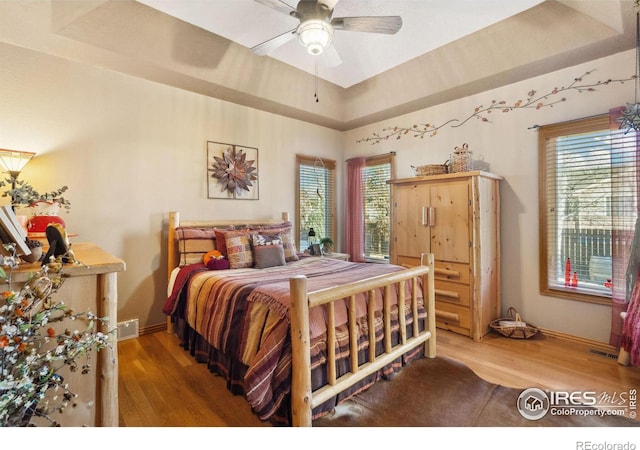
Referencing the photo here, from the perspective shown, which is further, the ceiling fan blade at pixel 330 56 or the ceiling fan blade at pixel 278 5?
the ceiling fan blade at pixel 330 56

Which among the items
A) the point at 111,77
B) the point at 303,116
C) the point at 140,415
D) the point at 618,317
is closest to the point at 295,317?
the point at 140,415

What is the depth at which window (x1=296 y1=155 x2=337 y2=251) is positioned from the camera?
4250 millimetres

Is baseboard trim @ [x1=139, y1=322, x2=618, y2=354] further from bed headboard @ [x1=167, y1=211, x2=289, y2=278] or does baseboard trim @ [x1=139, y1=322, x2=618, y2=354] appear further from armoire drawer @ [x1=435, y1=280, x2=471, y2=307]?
armoire drawer @ [x1=435, y1=280, x2=471, y2=307]


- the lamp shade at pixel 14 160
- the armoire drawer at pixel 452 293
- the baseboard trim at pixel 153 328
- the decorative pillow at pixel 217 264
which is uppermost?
the lamp shade at pixel 14 160

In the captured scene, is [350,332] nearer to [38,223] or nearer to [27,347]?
[27,347]

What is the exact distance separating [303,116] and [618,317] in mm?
3863

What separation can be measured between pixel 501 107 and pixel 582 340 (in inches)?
94.0

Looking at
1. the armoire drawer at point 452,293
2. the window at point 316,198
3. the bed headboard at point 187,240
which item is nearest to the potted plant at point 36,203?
the bed headboard at point 187,240

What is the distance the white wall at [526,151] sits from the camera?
2572mm

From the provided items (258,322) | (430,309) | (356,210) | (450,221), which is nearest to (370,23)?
(450,221)

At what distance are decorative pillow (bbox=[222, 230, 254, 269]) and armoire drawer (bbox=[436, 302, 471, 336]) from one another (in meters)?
2.04

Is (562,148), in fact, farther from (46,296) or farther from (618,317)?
(46,296)

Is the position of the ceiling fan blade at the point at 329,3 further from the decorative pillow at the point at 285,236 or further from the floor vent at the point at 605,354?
the floor vent at the point at 605,354

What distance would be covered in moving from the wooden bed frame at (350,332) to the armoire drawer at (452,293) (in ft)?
2.30
